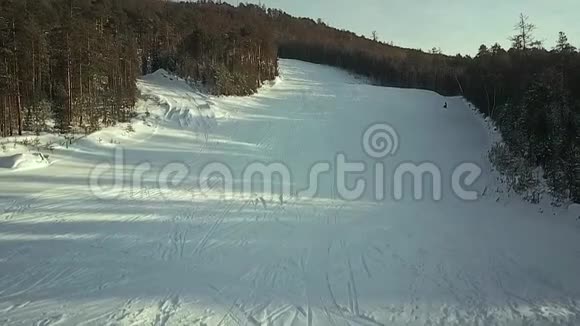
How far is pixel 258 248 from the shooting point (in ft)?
28.7

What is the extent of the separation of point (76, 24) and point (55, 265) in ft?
53.8

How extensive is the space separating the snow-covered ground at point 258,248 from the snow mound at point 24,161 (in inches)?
6.7

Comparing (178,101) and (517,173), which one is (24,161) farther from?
(517,173)

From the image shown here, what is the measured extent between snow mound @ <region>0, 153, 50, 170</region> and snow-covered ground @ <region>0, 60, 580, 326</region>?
17cm

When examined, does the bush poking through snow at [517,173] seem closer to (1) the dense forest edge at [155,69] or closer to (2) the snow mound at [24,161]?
(1) the dense forest edge at [155,69]

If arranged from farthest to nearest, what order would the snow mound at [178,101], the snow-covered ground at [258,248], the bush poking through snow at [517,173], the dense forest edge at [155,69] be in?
the snow mound at [178,101]
the dense forest edge at [155,69]
the bush poking through snow at [517,173]
the snow-covered ground at [258,248]

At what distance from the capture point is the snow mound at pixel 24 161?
1389cm

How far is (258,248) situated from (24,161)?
33.5 feet

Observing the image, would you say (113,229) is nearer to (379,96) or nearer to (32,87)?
(32,87)

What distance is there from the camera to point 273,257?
8305mm

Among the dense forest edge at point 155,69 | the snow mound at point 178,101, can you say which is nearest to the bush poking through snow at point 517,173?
the dense forest edge at point 155,69

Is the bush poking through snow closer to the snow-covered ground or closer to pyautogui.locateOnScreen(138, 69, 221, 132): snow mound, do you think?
the snow-covered ground

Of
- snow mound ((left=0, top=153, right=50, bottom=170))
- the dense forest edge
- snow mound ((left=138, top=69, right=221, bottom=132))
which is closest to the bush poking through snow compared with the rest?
the dense forest edge

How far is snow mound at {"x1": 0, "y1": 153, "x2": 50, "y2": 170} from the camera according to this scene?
13.9 meters
